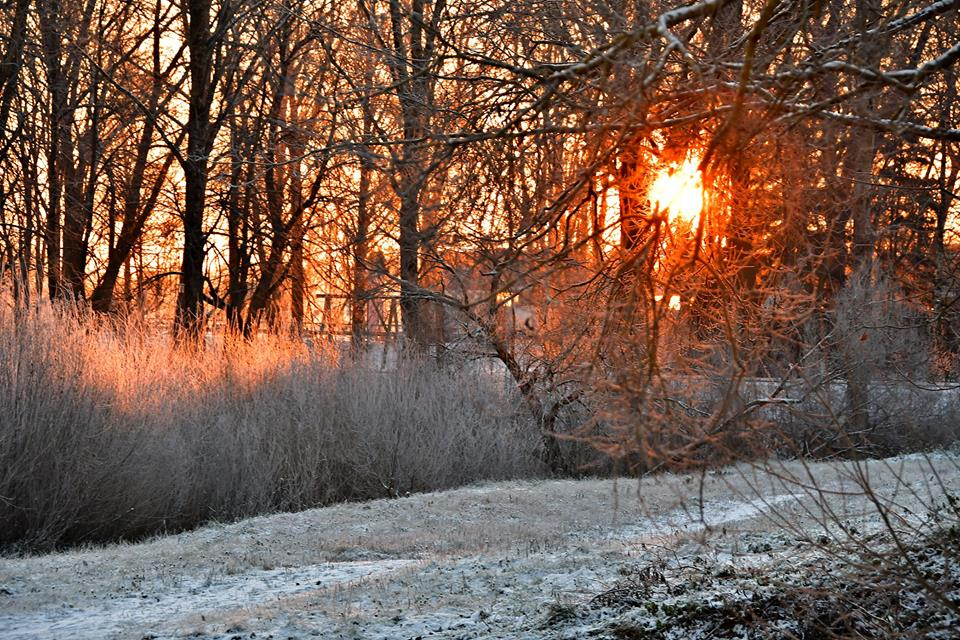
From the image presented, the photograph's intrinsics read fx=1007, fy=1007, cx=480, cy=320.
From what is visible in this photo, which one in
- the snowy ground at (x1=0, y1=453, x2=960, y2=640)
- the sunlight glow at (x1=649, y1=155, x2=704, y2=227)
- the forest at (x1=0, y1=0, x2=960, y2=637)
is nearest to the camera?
the sunlight glow at (x1=649, y1=155, x2=704, y2=227)

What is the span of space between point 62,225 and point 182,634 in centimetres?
1690

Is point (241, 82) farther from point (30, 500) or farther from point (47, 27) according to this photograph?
point (30, 500)

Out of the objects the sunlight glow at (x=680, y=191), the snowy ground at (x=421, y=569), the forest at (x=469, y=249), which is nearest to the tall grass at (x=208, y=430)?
the forest at (x=469, y=249)

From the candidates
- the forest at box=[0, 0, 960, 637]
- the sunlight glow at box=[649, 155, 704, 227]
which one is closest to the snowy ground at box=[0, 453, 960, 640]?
the forest at box=[0, 0, 960, 637]

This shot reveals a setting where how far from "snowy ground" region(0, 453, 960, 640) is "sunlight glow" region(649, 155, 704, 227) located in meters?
1.12

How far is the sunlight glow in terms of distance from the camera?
152 inches

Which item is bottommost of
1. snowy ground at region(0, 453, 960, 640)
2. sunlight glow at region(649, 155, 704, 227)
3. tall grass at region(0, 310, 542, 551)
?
snowy ground at region(0, 453, 960, 640)

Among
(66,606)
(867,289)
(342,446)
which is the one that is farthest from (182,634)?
(867,289)

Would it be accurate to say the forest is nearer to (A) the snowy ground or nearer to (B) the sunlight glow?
(B) the sunlight glow

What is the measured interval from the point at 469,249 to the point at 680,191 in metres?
10.2

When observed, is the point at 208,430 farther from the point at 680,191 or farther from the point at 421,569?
the point at 680,191

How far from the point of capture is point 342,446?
13945 millimetres

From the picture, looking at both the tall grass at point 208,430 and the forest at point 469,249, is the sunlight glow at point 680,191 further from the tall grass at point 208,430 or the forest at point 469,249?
the tall grass at point 208,430

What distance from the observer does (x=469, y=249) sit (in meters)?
13.7
